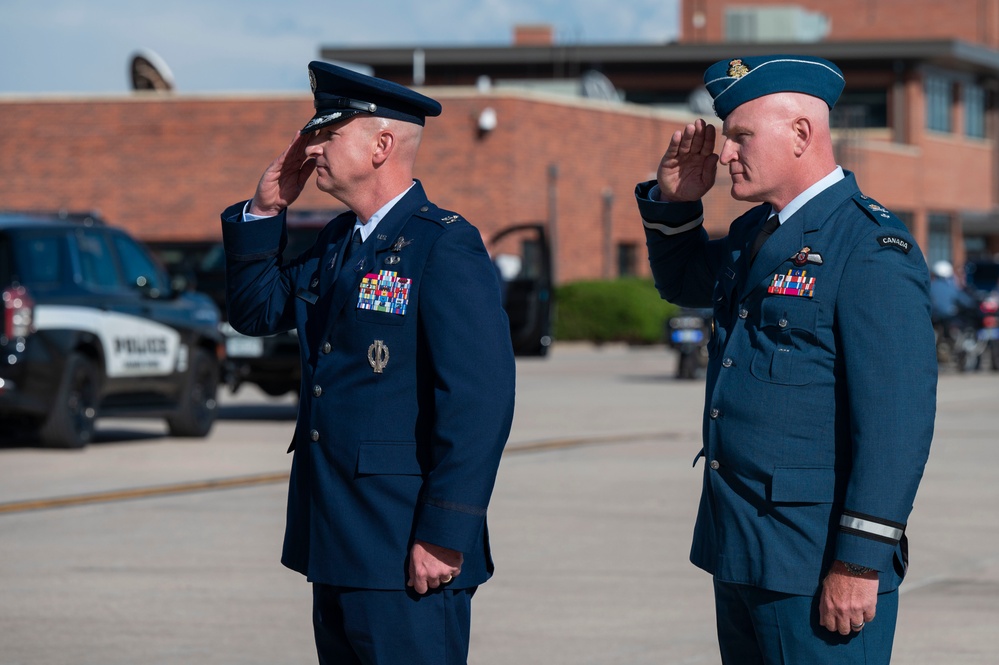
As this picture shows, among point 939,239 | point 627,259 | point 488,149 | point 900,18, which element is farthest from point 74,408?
point 900,18

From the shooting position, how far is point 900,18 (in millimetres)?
70250

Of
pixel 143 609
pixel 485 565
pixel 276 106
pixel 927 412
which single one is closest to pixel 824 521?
pixel 927 412

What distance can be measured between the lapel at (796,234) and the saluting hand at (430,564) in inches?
34.8

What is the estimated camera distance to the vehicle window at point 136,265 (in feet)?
50.4

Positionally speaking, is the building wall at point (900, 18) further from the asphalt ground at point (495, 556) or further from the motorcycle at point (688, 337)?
the asphalt ground at point (495, 556)

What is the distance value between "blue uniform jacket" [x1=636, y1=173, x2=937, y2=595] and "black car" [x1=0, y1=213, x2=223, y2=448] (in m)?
10.7

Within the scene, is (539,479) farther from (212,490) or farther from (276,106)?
(276,106)

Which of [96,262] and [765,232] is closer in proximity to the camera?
[765,232]

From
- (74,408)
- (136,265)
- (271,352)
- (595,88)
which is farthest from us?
(595,88)

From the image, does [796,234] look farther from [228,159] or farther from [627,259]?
[627,259]

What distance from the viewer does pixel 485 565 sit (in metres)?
4.13

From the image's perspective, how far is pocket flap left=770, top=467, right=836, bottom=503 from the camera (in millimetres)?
3713

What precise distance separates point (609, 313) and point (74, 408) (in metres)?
24.2

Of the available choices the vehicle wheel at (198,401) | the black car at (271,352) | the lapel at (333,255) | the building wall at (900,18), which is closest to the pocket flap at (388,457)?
the lapel at (333,255)
